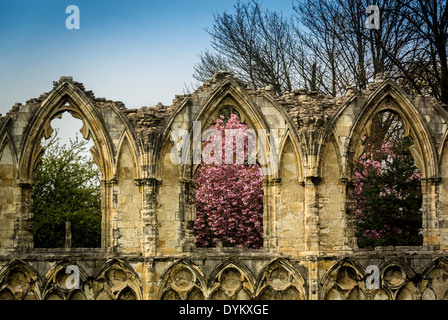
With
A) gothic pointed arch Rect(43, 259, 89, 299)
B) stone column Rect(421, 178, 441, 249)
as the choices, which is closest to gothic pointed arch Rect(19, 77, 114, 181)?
gothic pointed arch Rect(43, 259, 89, 299)

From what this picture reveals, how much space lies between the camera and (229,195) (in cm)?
2233

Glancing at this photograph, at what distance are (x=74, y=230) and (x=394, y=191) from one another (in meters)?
11.1

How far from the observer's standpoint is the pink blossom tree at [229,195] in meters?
22.1

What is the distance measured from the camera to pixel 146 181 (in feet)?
50.6

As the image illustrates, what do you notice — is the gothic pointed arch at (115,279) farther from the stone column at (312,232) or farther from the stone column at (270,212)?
the stone column at (312,232)

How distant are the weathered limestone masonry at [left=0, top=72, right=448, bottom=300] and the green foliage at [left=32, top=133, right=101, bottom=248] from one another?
390 inches

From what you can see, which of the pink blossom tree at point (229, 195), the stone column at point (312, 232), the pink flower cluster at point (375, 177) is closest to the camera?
the stone column at point (312, 232)

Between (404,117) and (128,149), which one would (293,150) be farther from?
(128,149)

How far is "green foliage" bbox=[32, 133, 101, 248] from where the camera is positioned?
2566 centimetres

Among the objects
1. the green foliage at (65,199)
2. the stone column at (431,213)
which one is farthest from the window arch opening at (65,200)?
the stone column at (431,213)

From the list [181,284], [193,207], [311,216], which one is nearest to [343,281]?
[311,216]

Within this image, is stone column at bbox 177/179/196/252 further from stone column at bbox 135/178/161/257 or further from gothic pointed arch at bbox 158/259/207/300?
stone column at bbox 135/178/161/257

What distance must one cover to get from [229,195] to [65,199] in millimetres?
7327

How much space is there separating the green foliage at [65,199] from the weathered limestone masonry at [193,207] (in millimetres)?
9909
